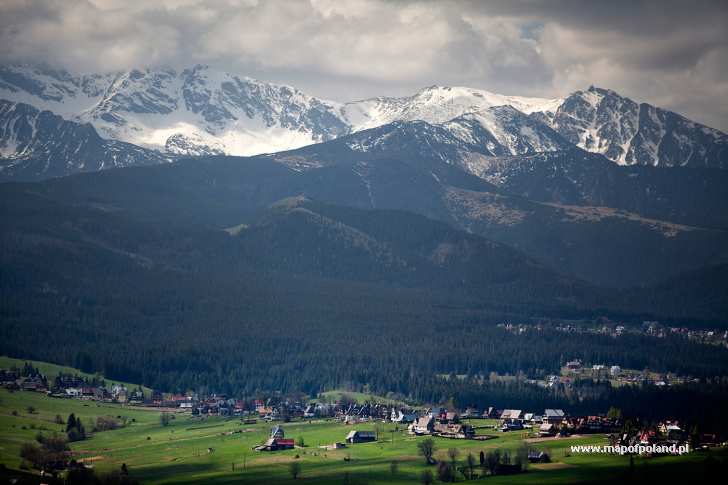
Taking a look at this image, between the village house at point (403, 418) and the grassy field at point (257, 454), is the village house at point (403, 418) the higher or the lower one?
the higher one

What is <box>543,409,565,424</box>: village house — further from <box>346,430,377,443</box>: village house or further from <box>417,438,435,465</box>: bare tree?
<box>417,438,435,465</box>: bare tree

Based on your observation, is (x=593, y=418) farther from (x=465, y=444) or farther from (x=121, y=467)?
(x=121, y=467)

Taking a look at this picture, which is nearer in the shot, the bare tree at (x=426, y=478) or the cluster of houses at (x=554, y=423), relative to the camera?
the bare tree at (x=426, y=478)

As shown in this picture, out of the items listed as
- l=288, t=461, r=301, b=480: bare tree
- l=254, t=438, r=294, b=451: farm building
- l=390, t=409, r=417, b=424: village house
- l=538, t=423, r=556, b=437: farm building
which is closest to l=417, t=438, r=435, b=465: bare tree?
l=288, t=461, r=301, b=480: bare tree

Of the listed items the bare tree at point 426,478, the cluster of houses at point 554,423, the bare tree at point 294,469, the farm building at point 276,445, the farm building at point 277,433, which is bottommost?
the bare tree at point 426,478

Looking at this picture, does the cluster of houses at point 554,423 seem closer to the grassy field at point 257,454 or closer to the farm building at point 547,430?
the farm building at point 547,430

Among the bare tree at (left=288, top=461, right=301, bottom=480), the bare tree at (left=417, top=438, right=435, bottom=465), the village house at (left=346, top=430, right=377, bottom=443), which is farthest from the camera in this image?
the village house at (left=346, top=430, right=377, bottom=443)

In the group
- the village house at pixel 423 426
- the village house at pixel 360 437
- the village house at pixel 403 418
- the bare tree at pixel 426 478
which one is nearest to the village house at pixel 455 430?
the village house at pixel 423 426

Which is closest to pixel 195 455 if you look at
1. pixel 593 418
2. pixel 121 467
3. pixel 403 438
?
pixel 121 467

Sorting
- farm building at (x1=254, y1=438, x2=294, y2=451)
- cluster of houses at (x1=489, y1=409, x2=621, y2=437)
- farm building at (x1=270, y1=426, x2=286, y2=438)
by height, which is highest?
cluster of houses at (x1=489, y1=409, x2=621, y2=437)
